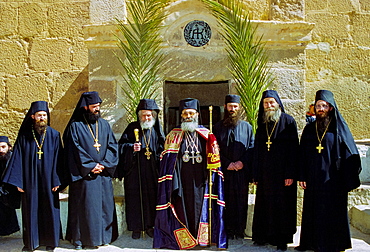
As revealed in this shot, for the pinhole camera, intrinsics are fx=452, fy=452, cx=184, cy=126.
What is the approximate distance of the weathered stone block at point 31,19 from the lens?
7641mm

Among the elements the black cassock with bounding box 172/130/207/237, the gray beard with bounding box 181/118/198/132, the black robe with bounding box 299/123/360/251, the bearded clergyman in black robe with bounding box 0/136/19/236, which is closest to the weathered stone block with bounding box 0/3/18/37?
the bearded clergyman in black robe with bounding box 0/136/19/236

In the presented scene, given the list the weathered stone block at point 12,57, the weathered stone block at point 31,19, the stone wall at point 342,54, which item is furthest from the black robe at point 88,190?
the stone wall at point 342,54

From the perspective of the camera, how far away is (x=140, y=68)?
6.26 m

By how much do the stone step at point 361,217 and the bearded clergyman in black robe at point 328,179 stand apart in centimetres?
101

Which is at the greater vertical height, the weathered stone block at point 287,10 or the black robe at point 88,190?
the weathered stone block at point 287,10

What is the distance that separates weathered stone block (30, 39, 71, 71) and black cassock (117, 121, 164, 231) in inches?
105

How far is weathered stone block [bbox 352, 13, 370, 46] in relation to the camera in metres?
7.57

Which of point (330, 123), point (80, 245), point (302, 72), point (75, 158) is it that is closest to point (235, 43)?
point (302, 72)

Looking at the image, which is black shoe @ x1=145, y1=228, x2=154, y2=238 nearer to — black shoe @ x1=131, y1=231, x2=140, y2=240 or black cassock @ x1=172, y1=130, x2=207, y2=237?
black shoe @ x1=131, y1=231, x2=140, y2=240

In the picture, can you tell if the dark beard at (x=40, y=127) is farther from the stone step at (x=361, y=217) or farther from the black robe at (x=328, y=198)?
the stone step at (x=361, y=217)

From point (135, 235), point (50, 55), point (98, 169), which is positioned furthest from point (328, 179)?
point (50, 55)

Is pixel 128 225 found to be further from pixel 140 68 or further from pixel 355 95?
pixel 355 95

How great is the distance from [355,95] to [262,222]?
3.50 m

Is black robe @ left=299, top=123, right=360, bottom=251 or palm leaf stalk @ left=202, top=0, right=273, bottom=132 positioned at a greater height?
palm leaf stalk @ left=202, top=0, right=273, bottom=132
